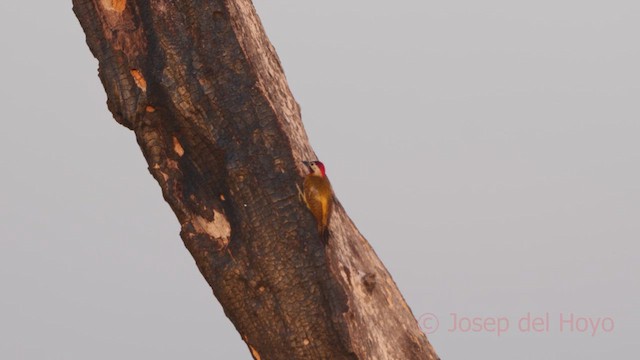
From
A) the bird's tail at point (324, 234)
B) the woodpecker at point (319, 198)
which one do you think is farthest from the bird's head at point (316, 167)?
the bird's tail at point (324, 234)

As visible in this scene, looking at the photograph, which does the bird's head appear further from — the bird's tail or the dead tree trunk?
the bird's tail

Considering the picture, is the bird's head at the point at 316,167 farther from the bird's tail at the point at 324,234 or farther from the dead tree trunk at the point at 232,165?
the bird's tail at the point at 324,234

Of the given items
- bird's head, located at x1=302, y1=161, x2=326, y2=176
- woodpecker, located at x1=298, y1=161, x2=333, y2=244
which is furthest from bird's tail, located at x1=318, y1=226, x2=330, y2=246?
bird's head, located at x1=302, y1=161, x2=326, y2=176

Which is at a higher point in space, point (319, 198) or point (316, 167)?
point (316, 167)

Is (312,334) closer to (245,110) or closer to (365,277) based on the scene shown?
(365,277)

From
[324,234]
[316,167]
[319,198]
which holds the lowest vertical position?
[324,234]

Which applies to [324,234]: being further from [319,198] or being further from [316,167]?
[316,167]

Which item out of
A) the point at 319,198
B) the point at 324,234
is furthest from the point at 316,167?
the point at 324,234
